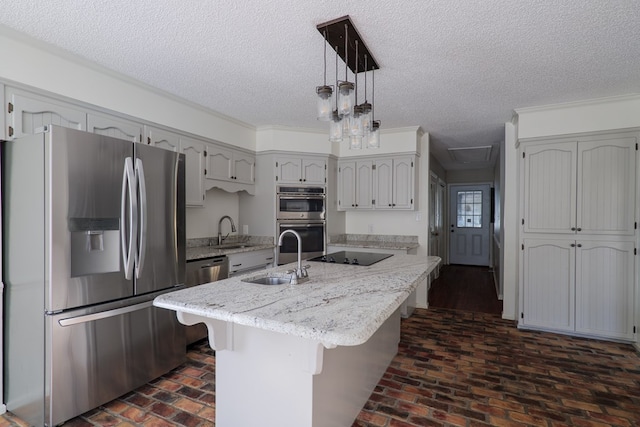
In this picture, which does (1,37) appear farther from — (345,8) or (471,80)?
(471,80)

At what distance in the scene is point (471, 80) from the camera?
2736mm

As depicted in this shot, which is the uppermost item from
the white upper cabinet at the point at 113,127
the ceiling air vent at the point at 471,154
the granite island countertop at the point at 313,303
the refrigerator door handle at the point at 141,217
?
the ceiling air vent at the point at 471,154

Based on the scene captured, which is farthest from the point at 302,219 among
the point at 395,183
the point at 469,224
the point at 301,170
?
the point at 469,224

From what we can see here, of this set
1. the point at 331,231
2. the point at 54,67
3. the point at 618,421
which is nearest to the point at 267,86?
the point at 54,67

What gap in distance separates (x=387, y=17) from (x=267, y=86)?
136cm

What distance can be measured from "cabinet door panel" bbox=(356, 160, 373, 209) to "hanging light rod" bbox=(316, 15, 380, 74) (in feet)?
6.76

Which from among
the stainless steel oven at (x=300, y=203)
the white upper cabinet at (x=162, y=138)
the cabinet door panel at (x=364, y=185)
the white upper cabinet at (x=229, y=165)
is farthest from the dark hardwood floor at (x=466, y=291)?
the white upper cabinet at (x=162, y=138)

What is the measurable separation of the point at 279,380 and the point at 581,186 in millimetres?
3512

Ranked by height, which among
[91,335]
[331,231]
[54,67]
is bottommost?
[91,335]

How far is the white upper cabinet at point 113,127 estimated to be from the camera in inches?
98.0

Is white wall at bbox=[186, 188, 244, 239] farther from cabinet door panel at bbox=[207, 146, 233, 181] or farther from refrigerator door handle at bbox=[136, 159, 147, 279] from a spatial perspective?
refrigerator door handle at bbox=[136, 159, 147, 279]

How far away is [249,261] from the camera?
362 cm

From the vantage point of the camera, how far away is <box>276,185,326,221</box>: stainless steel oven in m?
4.21

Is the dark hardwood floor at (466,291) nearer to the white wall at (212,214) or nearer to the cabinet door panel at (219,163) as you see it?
the white wall at (212,214)
